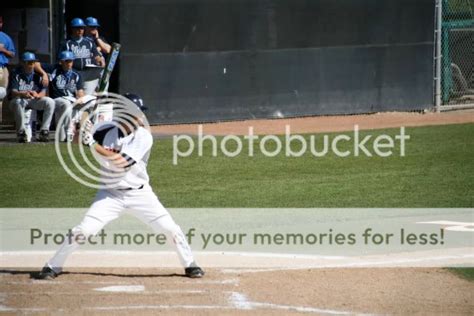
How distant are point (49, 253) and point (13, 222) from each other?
67.2 inches

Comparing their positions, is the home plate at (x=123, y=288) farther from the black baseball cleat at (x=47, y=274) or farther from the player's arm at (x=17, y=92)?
the player's arm at (x=17, y=92)

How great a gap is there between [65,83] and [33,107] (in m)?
0.65

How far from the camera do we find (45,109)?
1717 centimetres

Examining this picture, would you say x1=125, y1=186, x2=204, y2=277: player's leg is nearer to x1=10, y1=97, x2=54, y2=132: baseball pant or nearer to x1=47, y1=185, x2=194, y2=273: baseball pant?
x1=47, y1=185, x2=194, y2=273: baseball pant

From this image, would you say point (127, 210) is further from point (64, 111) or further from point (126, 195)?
point (64, 111)

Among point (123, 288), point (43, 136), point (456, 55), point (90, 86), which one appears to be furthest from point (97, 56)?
point (123, 288)

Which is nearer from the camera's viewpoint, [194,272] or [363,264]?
[194,272]

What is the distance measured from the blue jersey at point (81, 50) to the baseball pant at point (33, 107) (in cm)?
91

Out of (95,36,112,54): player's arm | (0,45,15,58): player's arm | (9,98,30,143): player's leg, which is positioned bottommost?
(9,98,30,143): player's leg

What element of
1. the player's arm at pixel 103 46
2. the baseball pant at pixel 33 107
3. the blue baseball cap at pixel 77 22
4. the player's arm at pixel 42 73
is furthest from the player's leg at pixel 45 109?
the player's arm at pixel 103 46

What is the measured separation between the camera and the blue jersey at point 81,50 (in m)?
17.8

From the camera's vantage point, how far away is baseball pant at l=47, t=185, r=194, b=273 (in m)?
8.95

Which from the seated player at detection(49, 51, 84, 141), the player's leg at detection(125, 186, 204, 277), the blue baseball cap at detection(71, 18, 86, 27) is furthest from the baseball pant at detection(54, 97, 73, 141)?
the player's leg at detection(125, 186, 204, 277)

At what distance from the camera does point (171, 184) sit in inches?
564
